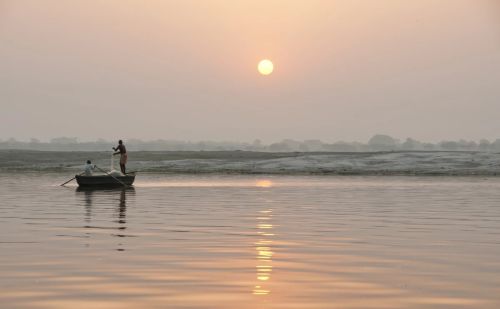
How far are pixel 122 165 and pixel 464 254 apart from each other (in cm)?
3686

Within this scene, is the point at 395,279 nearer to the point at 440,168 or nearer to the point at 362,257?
the point at 362,257

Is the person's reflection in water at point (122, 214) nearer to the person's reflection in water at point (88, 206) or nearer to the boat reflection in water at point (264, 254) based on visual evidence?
the person's reflection in water at point (88, 206)

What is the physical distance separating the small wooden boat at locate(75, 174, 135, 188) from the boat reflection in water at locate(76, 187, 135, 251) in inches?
11.0

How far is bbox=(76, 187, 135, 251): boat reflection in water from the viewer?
888 inches

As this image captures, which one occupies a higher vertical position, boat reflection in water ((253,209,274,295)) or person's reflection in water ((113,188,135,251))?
boat reflection in water ((253,209,274,295))

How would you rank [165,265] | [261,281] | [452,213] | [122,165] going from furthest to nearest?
[122,165]
[452,213]
[165,265]
[261,281]

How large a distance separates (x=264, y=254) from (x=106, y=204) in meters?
17.7

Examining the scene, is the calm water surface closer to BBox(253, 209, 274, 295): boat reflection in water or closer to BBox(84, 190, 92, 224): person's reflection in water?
BBox(253, 209, 274, 295): boat reflection in water

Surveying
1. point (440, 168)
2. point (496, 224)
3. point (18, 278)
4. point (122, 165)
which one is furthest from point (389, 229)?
point (440, 168)

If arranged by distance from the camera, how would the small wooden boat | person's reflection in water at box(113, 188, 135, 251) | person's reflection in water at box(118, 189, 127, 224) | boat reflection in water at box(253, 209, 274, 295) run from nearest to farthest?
boat reflection in water at box(253, 209, 274, 295), person's reflection in water at box(113, 188, 135, 251), person's reflection in water at box(118, 189, 127, 224), the small wooden boat

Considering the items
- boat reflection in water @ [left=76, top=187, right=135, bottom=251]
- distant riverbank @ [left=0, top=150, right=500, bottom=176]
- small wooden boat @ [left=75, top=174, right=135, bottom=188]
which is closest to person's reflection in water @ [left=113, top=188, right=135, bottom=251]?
boat reflection in water @ [left=76, top=187, right=135, bottom=251]

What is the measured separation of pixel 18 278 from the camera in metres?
13.2

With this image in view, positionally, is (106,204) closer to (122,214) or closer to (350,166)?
(122,214)

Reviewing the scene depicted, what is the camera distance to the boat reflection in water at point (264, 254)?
12547 millimetres
